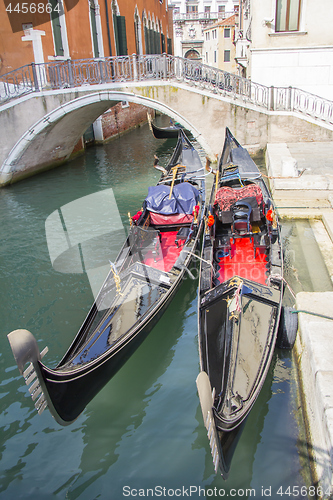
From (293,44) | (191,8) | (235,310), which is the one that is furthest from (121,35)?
(191,8)

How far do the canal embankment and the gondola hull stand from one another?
276 mm

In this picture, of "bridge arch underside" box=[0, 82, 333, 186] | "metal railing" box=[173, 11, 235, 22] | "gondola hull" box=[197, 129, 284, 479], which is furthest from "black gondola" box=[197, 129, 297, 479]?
"metal railing" box=[173, 11, 235, 22]

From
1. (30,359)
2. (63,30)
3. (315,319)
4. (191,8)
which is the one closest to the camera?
(30,359)

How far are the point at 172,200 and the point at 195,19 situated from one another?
34620mm

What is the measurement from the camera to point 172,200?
543 cm

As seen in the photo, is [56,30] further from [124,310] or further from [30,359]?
[30,359]

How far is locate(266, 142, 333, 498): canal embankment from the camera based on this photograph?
2.29 metres

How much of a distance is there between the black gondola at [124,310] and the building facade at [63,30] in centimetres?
595

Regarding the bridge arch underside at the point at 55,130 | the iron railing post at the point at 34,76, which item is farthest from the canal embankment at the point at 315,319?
the iron railing post at the point at 34,76

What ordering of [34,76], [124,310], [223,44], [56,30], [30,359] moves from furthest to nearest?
[223,44]
[56,30]
[34,76]
[124,310]
[30,359]

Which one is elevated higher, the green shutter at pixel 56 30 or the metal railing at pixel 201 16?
the metal railing at pixel 201 16

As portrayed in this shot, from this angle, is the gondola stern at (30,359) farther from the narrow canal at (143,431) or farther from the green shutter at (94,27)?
the green shutter at (94,27)

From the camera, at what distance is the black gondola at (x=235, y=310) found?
93.9 inches

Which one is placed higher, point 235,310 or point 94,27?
point 94,27
